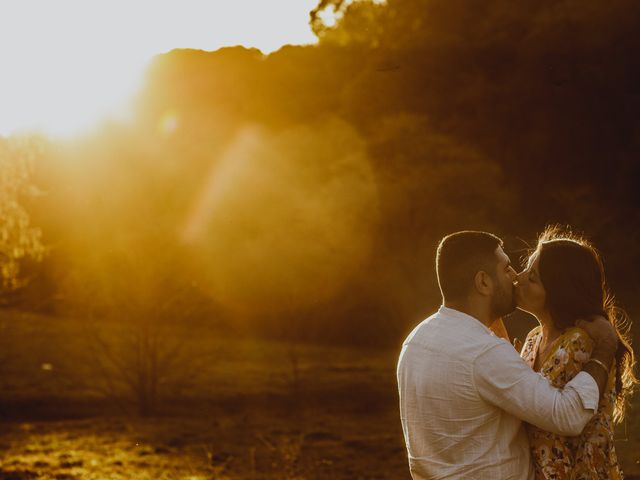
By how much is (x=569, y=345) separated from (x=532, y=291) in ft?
0.77

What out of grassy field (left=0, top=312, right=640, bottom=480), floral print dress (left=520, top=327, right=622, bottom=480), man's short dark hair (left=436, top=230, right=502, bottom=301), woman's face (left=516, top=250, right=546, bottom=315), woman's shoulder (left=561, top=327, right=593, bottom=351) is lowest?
grassy field (left=0, top=312, right=640, bottom=480)

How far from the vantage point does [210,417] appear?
9992 millimetres

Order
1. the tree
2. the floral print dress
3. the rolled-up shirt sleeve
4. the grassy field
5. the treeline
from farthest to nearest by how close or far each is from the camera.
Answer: the treeline → the tree → the grassy field → the floral print dress → the rolled-up shirt sleeve

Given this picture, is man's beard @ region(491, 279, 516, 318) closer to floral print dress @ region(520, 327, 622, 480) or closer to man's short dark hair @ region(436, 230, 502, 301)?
man's short dark hair @ region(436, 230, 502, 301)

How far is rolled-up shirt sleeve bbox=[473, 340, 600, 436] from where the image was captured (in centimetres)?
220

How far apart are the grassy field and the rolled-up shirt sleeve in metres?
3.52

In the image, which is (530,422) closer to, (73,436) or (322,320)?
(73,436)

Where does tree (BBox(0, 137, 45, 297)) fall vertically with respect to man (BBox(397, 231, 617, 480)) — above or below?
above

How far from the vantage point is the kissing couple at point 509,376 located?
223 centimetres

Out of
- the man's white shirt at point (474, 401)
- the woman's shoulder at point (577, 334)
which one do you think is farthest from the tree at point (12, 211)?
the woman's shoulder at point (577, 334)

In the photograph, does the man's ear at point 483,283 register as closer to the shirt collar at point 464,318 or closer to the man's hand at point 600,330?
the shirt collar at point 464,318

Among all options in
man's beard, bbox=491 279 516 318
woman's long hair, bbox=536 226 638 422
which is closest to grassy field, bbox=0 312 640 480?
woman's long hair, bbox=536 226 638 422

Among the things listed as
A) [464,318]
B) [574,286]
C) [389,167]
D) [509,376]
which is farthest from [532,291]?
[389,167]

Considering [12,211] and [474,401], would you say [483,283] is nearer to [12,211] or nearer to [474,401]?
[474,401]
